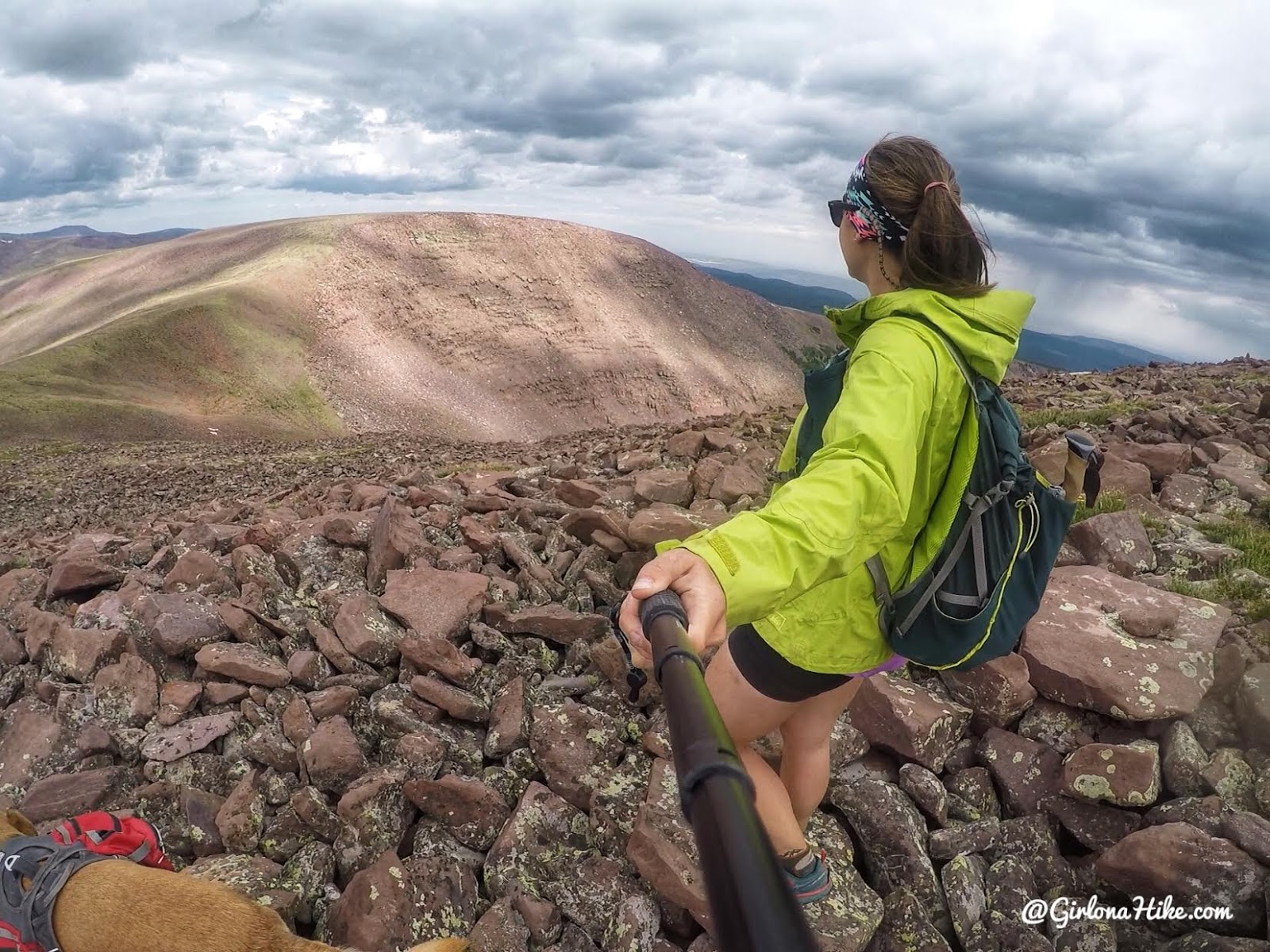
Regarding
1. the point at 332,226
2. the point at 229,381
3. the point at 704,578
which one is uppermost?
the point at 332,226

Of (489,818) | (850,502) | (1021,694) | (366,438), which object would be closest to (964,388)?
(850,502)

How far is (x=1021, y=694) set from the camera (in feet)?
18.0

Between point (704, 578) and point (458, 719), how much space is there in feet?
14.9

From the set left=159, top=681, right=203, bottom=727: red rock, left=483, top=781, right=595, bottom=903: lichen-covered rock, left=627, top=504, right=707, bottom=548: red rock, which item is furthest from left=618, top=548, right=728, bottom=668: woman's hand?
left=159, top=681, right=203, bottom=727: red rock

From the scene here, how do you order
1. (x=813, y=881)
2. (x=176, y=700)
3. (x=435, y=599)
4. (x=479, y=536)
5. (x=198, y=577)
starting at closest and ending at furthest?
(x=813, y=881) < (x=176, y=700) < (x=435, y=599) < (x=198, y=577) < (x=479, y=536)

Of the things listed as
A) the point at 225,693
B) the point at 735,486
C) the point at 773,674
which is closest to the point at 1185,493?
the point at 735,486

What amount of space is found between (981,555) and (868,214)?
1.53 meters

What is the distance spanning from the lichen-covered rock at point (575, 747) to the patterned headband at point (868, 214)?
400 cm

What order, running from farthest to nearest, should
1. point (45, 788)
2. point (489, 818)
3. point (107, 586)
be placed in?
point (107, 586) → point (45, 788) → point (489, 818)

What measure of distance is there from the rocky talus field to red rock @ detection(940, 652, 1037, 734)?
0.06 feet

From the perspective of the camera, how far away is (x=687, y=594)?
6.57ft

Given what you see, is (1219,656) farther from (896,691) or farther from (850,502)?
(850,502)

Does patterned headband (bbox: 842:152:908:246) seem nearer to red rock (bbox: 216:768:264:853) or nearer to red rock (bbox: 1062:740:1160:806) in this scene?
red rock (bbox: 1062:740:1160:806)

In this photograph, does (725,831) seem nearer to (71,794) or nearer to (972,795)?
(972,795)
